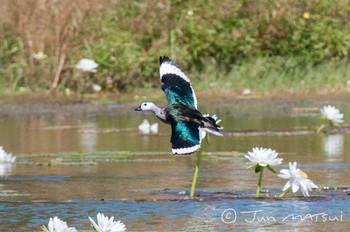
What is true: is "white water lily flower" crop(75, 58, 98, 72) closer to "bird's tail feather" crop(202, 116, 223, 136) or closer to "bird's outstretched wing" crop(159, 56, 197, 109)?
"bird's outstretched wing" crop(159, 56, 197, 109)

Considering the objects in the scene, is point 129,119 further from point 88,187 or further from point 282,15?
point 88,187

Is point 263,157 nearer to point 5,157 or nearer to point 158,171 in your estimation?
point 158,171

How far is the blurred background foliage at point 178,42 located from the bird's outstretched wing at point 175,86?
428 inches

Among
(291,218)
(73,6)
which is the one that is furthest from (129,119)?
(291,218)

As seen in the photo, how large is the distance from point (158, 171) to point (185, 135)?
9.63ft

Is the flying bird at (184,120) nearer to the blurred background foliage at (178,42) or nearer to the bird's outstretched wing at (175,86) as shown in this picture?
the bird's outstretched wing at (175,86)

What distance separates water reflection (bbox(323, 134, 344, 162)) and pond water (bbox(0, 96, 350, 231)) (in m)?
0.01

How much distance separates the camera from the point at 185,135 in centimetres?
651

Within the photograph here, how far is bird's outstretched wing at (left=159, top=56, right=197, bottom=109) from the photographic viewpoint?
270 inches

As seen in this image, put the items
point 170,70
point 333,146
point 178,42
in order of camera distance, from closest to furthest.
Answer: point 170,70, point 333,146, point 178,42

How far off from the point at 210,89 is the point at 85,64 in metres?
2.20

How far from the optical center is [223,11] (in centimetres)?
1894

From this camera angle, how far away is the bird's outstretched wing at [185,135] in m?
6.41
